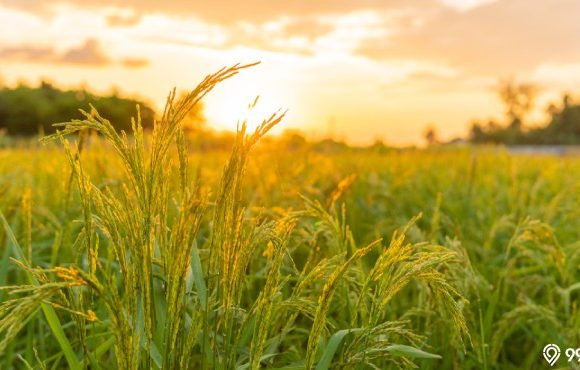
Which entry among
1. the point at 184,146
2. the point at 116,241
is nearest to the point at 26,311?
the point at 116,241

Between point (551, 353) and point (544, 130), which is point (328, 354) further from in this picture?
point (544, 130)

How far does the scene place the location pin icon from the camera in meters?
2.57

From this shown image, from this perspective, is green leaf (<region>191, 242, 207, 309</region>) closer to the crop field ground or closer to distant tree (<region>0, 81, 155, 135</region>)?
the crop field ground

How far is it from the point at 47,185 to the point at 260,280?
238cm

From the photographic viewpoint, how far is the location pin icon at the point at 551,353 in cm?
257

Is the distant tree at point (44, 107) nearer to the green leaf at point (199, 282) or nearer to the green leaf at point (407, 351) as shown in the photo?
the green leaf at point (199, 282)

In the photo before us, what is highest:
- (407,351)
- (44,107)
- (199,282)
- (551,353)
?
(44,107)

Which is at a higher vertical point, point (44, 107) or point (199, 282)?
point (44, 107)

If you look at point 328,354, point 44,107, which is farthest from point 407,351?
point 44,107

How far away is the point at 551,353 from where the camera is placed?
104 inches

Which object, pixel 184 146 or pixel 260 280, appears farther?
pixel 260 280

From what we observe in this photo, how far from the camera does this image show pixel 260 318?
4.49ft

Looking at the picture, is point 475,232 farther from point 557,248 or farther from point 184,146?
point 184,146

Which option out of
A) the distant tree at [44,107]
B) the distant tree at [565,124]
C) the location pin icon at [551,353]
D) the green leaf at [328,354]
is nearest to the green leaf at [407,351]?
the green leaf at [328,354]
